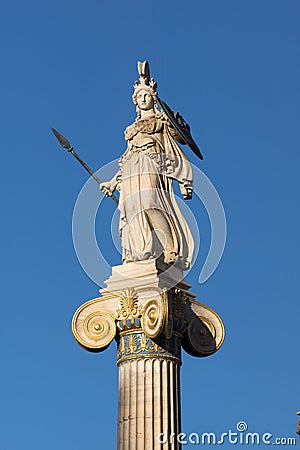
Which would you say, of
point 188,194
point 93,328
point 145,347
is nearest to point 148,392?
point 145,347

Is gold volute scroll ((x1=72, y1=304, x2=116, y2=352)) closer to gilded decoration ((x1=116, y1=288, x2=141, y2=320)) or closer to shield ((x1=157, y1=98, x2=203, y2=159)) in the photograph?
gilded decoration ((x1=116, y1=288, x2=141, y2=320))

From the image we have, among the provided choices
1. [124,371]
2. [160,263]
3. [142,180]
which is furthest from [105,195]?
[124,371]

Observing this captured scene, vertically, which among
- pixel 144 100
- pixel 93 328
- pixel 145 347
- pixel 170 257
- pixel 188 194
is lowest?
pixel 145 347

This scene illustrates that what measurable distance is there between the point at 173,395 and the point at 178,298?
2.68 m

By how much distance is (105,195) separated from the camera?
31562mm

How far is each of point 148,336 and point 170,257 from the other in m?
2.53

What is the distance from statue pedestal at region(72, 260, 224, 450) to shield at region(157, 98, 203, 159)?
15.0 feet

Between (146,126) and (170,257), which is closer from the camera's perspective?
(170,257)

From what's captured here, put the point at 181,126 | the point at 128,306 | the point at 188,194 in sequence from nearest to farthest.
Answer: the point at 128,306, the point at 188,194, the point at 181,126

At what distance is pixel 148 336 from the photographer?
91.3ft

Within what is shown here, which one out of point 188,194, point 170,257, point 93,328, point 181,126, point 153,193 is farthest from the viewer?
point 181,126

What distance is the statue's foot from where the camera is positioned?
29.2 m

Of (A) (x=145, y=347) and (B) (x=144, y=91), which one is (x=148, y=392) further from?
(B) (x=144, y=91)

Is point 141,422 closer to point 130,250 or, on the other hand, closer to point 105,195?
point 130,250
